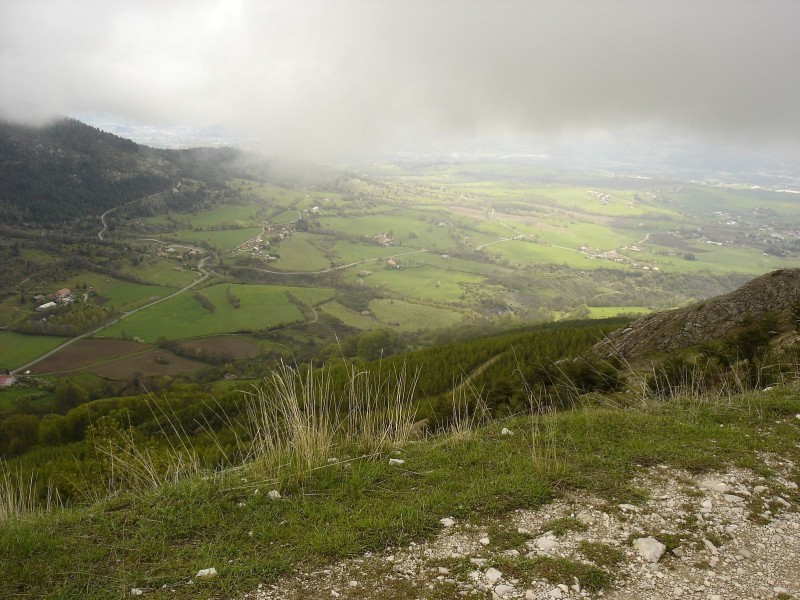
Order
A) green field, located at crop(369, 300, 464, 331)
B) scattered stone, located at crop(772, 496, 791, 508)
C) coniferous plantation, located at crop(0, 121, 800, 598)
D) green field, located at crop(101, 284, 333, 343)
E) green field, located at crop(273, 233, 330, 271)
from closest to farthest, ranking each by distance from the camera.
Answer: coniferous plantation, located at crop(0, 121, 800, 598), scattered stone, located at crop(772, 496, 791, 508), green field, located at crop(101, 284, 333, 343), green field, located at crop(369, 300, 464, 331), green field, located at crop(273, 233, 330, 271)

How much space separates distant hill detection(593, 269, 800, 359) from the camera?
52.6 feet

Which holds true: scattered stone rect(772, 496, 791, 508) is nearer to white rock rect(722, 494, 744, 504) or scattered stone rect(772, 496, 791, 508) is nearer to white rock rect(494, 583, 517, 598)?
white rock rect(722, 494, 744, 504)

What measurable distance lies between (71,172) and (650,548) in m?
195

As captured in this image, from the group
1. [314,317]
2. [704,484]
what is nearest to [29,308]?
[314,317]

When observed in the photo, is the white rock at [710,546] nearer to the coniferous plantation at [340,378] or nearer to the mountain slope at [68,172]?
the coniferous plantation at [340,378]

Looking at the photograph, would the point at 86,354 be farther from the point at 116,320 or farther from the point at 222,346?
the point at 222,346

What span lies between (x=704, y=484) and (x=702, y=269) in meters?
115

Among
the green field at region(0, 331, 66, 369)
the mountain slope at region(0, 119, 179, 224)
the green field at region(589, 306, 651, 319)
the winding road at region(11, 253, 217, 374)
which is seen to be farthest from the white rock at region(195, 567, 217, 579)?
the mountain slope at region(0, 119, 179, 224)

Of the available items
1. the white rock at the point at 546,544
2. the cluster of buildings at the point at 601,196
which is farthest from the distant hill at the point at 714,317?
the cluster of buildings at the point at 601,196

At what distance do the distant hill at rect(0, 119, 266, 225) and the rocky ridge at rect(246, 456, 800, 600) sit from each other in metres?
163

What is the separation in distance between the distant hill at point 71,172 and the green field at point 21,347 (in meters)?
83.3

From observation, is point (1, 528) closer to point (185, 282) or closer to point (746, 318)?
point (746, 318)

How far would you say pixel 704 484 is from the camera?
4910 mm

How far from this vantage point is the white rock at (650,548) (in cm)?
373
